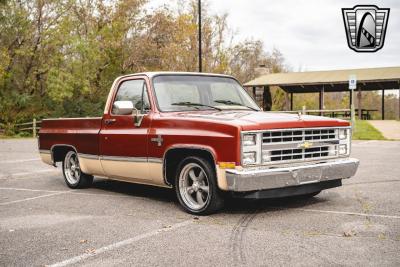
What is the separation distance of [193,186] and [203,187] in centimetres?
17

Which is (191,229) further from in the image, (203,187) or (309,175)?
(309,175)

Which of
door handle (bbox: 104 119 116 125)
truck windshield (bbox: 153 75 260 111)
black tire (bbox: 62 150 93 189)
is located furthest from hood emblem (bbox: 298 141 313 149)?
black tire (bbox: 62 150 93 189)

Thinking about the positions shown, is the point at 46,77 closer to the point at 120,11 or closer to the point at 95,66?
the point at 95,66

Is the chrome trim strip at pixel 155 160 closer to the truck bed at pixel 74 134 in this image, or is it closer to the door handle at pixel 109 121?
the door handle at pixel 109 121

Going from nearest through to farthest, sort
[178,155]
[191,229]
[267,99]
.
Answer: [191,229]
[178,155]
[267,99]

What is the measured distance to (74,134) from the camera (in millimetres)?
8797

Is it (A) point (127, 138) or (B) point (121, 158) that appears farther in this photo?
(B) point (121, 158)

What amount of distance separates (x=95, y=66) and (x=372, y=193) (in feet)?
104

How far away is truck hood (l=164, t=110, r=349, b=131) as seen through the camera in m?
6.09

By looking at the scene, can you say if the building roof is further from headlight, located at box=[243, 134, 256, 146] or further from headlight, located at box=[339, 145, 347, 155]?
headlight, located at box=[243, 134, 256, 146]

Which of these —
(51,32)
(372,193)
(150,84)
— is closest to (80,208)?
(150,84)

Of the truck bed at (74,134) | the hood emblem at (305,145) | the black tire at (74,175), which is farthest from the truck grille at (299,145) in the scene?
the black tire at (74,175)

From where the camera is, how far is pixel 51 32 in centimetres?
3453

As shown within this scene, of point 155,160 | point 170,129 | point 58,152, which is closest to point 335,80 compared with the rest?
point 58,152
